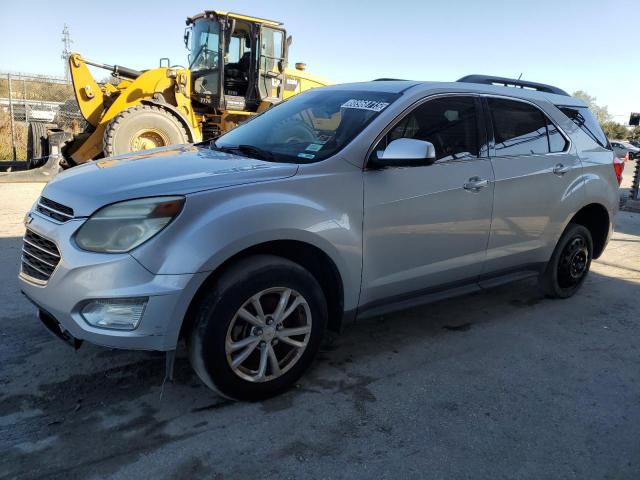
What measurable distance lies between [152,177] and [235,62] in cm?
870

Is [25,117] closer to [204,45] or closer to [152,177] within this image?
[204,45]

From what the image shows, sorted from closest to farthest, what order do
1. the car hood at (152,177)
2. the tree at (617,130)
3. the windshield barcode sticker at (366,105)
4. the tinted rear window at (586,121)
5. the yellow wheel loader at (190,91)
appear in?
the car hood at (152,177), the windshield barcode sticker at (366,105), the tinted rear window at (586,121), the yellow wheel loader at (190,91), the tree at (617,130)

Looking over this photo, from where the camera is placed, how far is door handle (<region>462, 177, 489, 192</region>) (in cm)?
367

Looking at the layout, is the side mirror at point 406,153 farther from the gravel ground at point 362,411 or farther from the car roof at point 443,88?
the gravel ground at point 362,411

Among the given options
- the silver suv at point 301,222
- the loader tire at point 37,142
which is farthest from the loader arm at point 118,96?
the silver suv at point 301,222

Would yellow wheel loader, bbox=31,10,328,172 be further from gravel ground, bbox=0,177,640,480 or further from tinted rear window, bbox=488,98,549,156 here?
tinted rear window, bbox=488,98,549,156

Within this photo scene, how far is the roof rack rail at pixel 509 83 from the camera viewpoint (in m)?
4.37

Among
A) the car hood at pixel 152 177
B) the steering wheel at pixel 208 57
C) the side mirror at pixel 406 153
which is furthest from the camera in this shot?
the steering wheel at pixel 208 57

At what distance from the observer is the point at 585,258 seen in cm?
497

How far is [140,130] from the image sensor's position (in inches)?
381

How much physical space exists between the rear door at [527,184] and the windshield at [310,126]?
1.05 m

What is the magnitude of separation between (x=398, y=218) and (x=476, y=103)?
1226 millimetres

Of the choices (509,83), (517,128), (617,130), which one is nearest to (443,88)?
(517,128)

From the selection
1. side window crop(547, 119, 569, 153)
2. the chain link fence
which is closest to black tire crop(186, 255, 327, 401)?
side window crop(547, 119, 569, 153)
